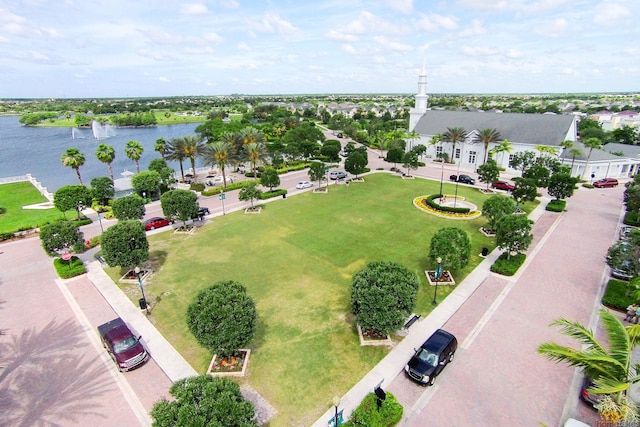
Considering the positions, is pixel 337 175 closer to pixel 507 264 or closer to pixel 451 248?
pixel 507 264

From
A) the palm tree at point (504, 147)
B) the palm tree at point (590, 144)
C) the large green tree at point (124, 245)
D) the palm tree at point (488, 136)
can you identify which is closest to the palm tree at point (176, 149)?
the large green tree at point (124, 245)

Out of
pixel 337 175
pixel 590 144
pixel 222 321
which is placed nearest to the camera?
pixel 222 321

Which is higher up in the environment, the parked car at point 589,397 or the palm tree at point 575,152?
the palm tree at point 575,152

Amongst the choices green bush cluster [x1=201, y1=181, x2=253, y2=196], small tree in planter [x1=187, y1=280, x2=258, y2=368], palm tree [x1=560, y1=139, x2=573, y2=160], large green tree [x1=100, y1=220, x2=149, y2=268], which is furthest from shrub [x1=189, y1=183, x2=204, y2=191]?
palm tree [x1=560, y1=139, x2=573, y2=160]

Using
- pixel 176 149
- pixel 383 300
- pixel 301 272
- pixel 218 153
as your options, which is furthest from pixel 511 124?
pixel 383 300

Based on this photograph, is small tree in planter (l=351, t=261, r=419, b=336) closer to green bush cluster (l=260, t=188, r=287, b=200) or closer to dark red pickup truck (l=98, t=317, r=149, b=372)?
dark red pickup truck (l=98, t=317, r=149, b=372)

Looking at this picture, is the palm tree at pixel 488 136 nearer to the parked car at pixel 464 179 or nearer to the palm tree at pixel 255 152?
the parked car at pixel 464 179
